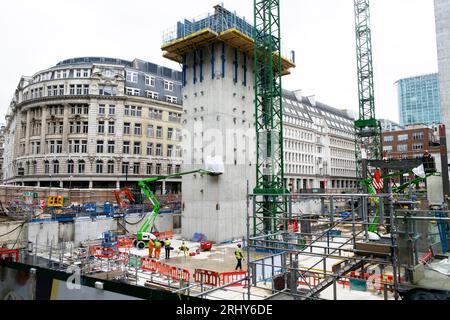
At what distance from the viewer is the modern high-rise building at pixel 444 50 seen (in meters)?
37.3

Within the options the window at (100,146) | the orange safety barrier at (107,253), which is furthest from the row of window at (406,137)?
the orange safety barrier at (107,253)

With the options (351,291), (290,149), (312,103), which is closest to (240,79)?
(351,291)

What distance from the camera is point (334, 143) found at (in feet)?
301

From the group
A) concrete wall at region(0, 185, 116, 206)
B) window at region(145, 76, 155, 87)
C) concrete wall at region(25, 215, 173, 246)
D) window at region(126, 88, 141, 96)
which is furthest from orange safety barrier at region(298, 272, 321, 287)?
window at region(145, 76, 155, 87)

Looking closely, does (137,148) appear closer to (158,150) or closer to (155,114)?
(158,150)

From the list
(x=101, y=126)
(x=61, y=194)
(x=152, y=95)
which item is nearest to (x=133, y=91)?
(x=152, y=95)

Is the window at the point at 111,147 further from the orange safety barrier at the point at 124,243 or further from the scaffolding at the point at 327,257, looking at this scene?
the scaffolding at the point at 327,257

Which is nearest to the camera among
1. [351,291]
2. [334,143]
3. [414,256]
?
[414,256]

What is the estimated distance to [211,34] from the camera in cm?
3256

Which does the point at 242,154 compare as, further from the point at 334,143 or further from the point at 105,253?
the point at 334,143

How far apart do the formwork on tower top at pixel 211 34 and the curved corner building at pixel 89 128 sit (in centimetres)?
2319

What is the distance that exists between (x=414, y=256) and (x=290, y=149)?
220 feet

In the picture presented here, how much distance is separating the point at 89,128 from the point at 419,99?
182 metres

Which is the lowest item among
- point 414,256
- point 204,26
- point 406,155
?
point 414,256
